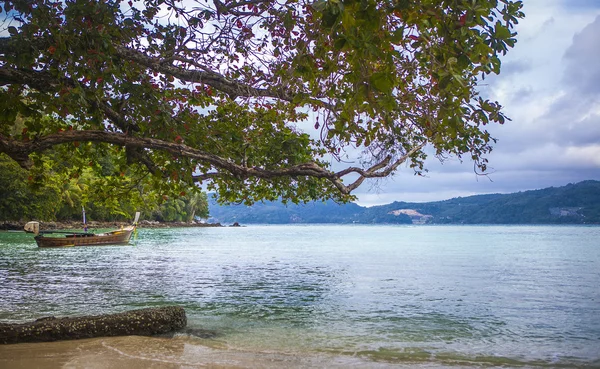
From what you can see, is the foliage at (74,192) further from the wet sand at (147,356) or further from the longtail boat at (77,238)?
the wet sand at (147,356)

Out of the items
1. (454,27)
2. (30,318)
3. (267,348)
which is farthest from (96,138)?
(454,27)

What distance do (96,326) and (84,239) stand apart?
35.5 m

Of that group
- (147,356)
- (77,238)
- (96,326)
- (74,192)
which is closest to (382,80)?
(147,356)

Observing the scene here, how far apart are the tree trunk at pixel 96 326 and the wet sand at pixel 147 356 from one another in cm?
19

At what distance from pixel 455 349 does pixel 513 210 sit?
183597 mm

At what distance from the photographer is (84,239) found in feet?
133

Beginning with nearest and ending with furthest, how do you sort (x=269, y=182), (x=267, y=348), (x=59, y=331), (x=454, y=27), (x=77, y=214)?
(x=454, y=27)
(x=59, y=331)
(x=267, y=348)
(x=269, y=182)
(x=77, y=214)

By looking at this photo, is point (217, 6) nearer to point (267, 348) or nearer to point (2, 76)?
point (2, 76)

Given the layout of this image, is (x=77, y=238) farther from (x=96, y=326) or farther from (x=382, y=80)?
(x=382, y=80)

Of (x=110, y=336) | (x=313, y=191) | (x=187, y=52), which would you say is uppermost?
(x=187, y=52)

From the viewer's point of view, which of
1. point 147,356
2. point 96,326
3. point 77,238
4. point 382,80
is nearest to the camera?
point 382,80

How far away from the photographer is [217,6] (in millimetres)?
8109

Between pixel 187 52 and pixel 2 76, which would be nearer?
pixel 2 76

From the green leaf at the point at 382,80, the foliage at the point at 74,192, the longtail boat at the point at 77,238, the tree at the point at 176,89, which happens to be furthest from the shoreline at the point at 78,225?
the green leaf at the point at 382,80
